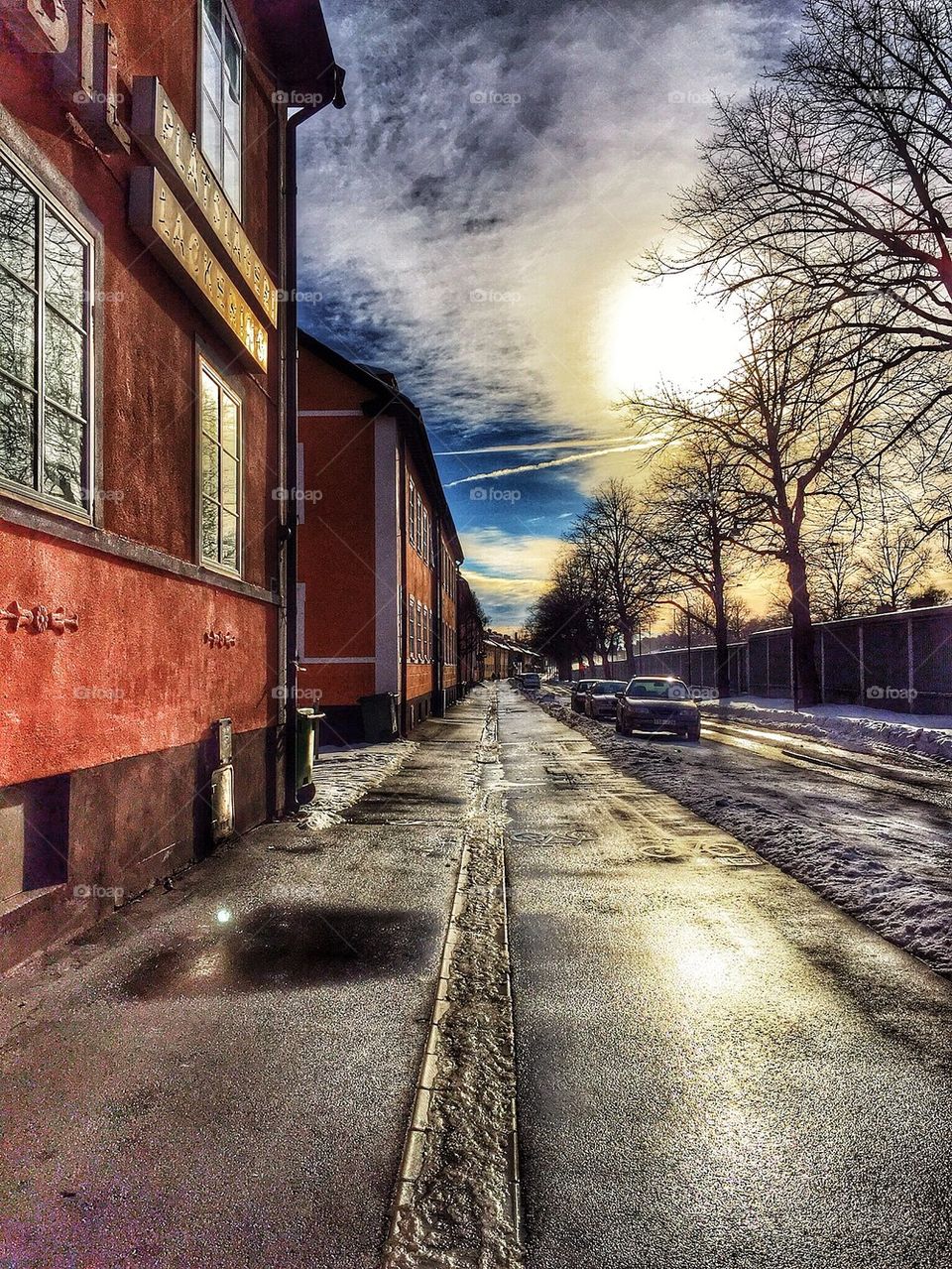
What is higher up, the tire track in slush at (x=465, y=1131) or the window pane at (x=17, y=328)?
the window pane at (x=17, y=328)

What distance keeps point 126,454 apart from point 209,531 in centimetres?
190

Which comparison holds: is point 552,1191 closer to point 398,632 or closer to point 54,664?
point 54,664

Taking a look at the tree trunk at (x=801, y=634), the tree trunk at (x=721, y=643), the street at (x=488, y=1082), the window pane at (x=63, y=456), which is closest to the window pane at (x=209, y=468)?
the window pane at (x=63, y=456)

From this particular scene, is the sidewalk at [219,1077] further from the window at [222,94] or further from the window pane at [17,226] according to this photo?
the window at [222,94]

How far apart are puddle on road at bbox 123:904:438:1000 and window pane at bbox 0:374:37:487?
2.77m

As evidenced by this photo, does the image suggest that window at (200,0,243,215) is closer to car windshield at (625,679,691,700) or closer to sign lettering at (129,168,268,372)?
sign lettering at (129,168,268,372)

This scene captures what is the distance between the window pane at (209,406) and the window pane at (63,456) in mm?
2280

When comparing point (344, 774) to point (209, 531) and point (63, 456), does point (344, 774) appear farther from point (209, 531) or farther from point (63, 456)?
point (63, 456)

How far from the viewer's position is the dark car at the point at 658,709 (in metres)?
19.5

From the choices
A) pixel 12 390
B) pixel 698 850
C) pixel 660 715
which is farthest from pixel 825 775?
pixel 12 390

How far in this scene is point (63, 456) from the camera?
475cm

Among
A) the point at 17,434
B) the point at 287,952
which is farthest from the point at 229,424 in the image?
the point at 287,952

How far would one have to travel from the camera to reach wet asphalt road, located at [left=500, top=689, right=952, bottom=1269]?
2.19m

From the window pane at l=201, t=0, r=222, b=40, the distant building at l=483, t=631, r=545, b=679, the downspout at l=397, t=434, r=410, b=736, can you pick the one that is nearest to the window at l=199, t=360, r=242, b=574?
the window pane at l=201, t=0, r=222, b=40
